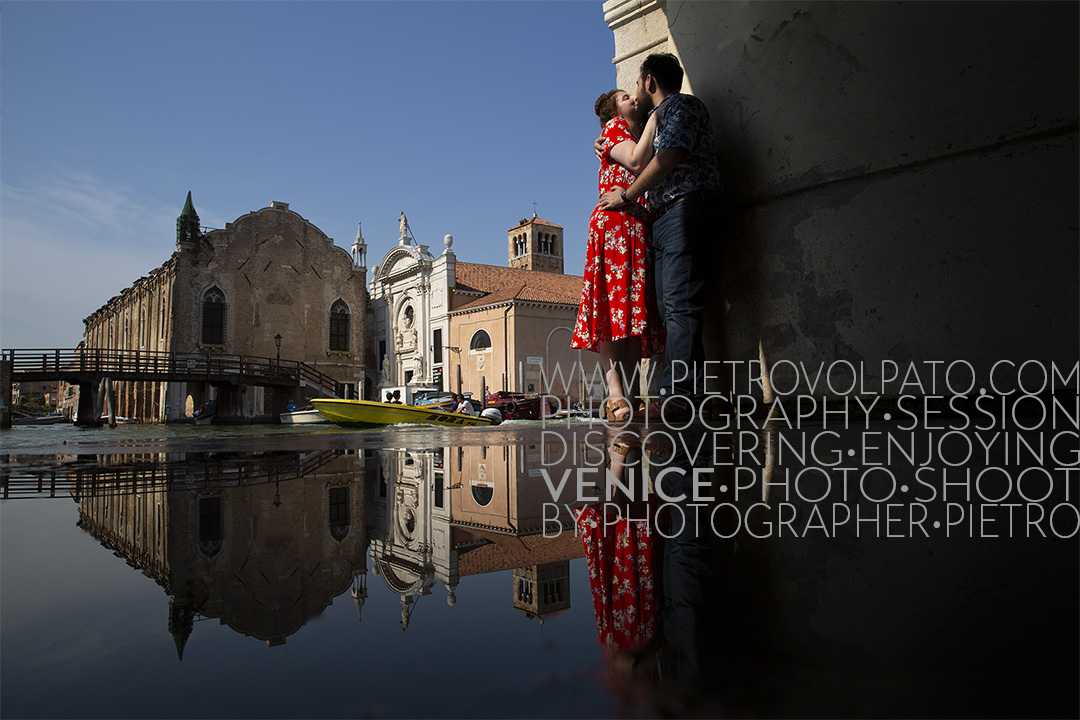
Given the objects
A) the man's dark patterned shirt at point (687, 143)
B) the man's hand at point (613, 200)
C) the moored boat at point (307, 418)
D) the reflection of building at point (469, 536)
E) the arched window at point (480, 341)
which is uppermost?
the arched window at point (480, 341)

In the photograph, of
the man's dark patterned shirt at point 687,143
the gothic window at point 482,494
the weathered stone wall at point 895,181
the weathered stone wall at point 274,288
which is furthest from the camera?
the weathered stone wall at point 274,288

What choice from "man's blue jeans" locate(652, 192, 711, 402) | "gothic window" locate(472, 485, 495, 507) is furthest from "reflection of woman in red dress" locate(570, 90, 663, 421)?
"gothic window" locate(472, 485, 495, 507)

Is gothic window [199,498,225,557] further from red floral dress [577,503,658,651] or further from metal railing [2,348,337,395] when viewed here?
metal railing [2,348,337,395]

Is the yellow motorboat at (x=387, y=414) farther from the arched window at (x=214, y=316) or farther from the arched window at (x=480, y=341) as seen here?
the arched window at (x=214, y=316)

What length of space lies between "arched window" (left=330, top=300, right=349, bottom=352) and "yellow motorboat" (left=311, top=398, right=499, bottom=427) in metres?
15.0

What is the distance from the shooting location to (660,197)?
103 inches

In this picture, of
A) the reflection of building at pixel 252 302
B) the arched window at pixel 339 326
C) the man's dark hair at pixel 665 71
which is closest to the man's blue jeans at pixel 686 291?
the man's dark hair at pixel 665 71

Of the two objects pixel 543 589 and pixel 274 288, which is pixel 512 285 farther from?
pixel 543 589

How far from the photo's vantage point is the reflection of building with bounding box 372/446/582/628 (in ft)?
1.97

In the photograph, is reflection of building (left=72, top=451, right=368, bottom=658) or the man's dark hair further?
the man's dark hair

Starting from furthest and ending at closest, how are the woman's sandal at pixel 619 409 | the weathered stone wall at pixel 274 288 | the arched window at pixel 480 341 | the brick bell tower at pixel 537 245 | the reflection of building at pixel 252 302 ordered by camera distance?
the brick bell tower at pixel 537 245, the arched window at pixel 480 341, the weathered stone wall at pixel 274 288, the reflection of building at pixel 252 302, the woman's sandal at pixel 619 409

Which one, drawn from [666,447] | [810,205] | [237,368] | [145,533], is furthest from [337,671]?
[237,368]

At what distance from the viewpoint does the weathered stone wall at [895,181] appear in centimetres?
197

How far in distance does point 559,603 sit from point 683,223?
2172 mm
